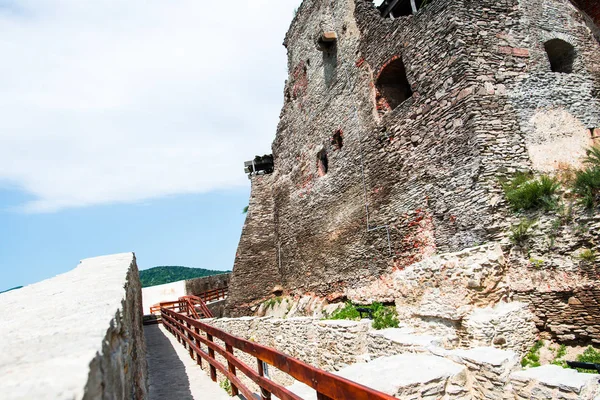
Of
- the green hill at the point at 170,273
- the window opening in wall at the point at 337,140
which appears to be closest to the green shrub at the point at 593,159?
the window opening in wall at the point at 337,140

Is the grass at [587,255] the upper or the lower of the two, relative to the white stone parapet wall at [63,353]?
lower

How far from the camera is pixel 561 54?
26.4 feet

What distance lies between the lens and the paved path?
177 inches

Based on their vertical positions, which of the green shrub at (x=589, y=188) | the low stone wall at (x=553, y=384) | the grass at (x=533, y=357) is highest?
the green shrub at (x=589, y=188)

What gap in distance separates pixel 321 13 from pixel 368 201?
665 cm

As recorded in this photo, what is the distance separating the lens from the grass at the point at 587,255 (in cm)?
509

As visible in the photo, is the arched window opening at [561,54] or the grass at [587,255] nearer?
the grass at [587,255]

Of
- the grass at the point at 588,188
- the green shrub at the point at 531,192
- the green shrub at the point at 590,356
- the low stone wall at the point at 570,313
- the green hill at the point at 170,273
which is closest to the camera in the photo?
the green shrub at the point at 590,356

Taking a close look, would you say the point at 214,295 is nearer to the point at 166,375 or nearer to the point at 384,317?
the point at 384,317

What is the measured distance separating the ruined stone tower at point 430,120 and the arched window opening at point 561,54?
0.03m

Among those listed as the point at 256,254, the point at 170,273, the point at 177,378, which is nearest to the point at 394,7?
the point at 256,254

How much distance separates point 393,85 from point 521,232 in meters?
5.27

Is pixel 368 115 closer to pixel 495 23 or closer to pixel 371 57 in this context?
pixel 371 57

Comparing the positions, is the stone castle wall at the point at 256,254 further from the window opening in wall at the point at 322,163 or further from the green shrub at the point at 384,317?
the green shrub at the point at 384,317
